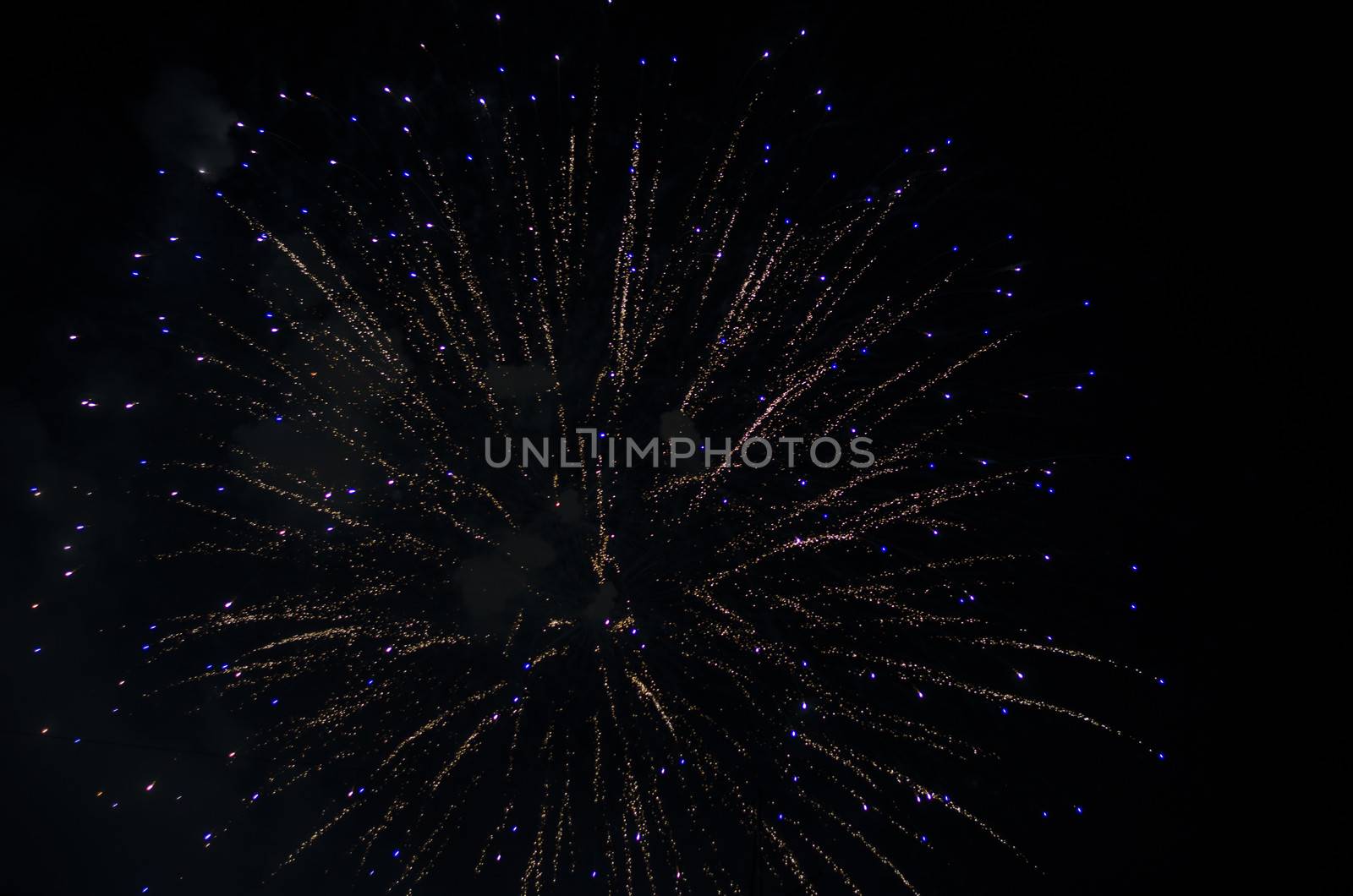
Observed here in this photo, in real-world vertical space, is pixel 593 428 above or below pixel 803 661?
above

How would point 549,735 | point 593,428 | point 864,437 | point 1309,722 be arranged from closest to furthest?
point 864,437
point 593,428
point 549,735
point 1309,722

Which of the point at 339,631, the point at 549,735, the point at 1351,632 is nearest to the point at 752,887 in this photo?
the point at 549,735

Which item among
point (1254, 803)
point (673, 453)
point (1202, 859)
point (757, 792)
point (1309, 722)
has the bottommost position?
point (1202, 859)

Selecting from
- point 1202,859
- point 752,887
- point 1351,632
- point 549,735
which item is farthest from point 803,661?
point 1202,859

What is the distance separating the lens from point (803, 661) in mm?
8562

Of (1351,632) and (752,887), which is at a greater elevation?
(1351,632)

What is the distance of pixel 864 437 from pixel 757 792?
167 inches

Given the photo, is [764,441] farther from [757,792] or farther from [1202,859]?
[1202,859]

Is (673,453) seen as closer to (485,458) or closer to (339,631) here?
(485,458)

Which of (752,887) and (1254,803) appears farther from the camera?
(1254,803)

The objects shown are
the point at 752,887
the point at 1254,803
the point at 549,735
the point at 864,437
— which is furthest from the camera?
the point at 1254,803

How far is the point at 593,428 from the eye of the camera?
879 centimetres

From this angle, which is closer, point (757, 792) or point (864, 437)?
point (757, 792)

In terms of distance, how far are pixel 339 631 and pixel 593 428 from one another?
433 centimetres
